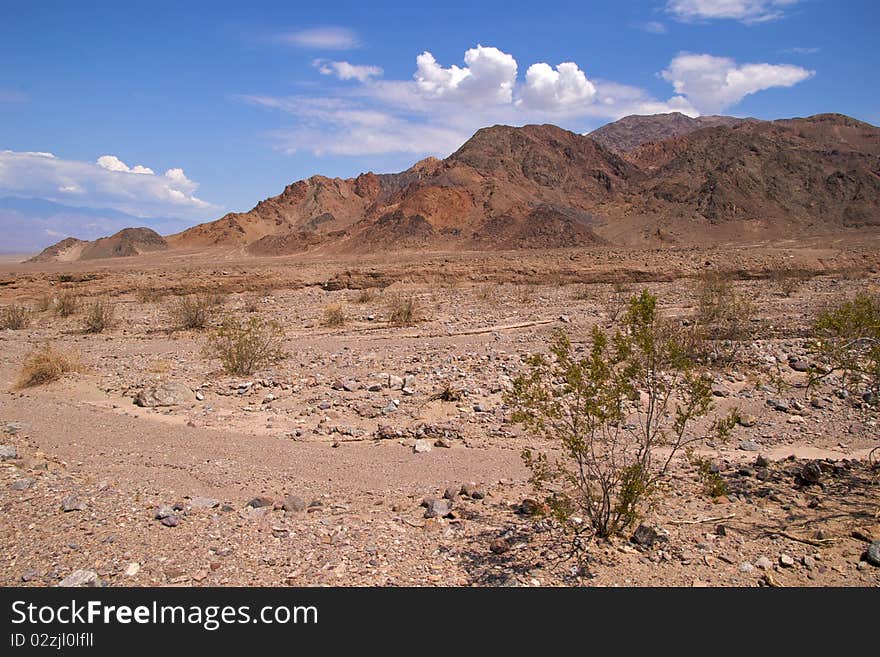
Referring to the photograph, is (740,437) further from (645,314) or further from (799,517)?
(645,314)

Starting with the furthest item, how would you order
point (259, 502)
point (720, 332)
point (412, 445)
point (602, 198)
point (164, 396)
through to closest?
point (602, 198) < point (720, 332) < point (164, 396) < point (412, 445) < point (259, 502)

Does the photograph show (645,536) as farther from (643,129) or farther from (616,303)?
(643,129)

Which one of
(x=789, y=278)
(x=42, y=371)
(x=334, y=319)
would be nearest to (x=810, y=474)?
(x=42, y=371)

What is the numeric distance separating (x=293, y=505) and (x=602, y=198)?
63.4m

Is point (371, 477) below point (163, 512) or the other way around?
below

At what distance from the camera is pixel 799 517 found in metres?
4.81

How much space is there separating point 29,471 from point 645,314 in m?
5.91

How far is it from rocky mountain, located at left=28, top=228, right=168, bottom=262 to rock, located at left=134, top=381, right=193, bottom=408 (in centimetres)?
6359

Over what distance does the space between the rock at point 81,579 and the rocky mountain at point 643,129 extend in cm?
11391

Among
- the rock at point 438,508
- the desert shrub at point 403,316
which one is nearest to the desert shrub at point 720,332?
the rock at point 438,508

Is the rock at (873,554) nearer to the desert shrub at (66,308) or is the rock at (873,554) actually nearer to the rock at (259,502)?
the rock at (259,502)

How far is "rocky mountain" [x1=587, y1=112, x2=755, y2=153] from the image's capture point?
113 meters

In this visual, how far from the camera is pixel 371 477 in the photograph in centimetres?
613

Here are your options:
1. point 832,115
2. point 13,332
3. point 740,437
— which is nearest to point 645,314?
point 740,437
